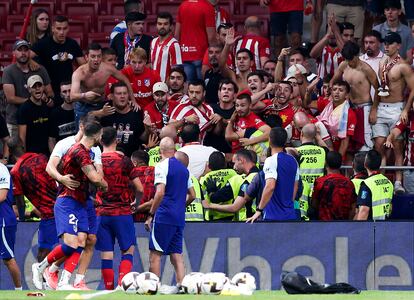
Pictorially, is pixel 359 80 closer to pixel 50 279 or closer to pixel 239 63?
pixel 239 63

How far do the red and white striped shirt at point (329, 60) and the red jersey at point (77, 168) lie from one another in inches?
261

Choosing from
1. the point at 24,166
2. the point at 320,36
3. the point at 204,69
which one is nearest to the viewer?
the point at 24,166

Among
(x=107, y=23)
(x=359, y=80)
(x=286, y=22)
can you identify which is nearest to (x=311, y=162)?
(x=359, y=80)

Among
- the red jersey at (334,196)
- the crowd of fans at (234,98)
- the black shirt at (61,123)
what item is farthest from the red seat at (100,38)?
the red jersey at (334,196)

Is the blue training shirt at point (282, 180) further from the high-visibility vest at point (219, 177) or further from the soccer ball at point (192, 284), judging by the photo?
the soccer ball at point (192, 284)

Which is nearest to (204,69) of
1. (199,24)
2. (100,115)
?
(199,24)

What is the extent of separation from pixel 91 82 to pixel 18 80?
1224mm

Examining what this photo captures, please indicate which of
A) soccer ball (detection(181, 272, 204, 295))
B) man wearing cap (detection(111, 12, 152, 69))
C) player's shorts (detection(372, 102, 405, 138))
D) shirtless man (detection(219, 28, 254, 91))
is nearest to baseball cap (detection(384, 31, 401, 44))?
player's shorts (detection(372, 102, 405, 138))

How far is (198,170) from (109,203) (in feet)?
6.91

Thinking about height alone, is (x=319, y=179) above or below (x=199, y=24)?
below

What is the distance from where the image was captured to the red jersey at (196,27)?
2208cm

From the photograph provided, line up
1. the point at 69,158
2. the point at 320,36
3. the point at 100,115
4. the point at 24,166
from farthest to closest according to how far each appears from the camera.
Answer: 1. the point at 320,36
2. the point at 100,115
3. the point at 24,166
4. the point at 69,158

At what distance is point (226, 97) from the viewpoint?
20.4 meters

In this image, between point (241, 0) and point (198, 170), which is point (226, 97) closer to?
point (198, 170)
